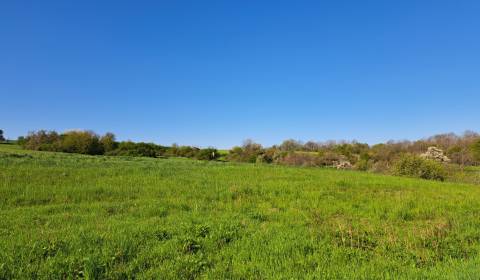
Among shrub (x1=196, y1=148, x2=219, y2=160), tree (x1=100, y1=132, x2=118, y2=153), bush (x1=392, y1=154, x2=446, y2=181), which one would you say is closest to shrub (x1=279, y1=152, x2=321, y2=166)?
shrub (x1=196, y1=148, x2=219, y2=160)

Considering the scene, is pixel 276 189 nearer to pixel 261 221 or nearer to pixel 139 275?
pixel 261 221

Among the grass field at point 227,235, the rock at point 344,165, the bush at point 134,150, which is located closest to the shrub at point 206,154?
the bush at point 134,150

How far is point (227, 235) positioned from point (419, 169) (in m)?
26.7

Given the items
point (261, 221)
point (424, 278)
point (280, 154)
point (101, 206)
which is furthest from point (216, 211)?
point (280, 154)

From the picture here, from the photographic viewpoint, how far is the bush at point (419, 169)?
27.0 meters

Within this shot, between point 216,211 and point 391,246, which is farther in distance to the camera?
point 216,211

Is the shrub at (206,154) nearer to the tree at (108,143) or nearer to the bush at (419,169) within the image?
the tree at (108,143)

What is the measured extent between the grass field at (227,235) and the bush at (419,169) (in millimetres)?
15910

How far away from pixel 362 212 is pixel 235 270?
20.8 ft

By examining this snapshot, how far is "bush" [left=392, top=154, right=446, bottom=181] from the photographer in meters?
27.0

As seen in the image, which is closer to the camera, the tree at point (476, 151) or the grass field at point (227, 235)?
the grass field at point (227, 235)

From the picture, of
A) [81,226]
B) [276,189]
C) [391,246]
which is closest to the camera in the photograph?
[391,246]

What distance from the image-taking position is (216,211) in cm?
933

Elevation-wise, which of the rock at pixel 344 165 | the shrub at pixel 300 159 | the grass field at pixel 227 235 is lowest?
the grass field at pixel 227 235
